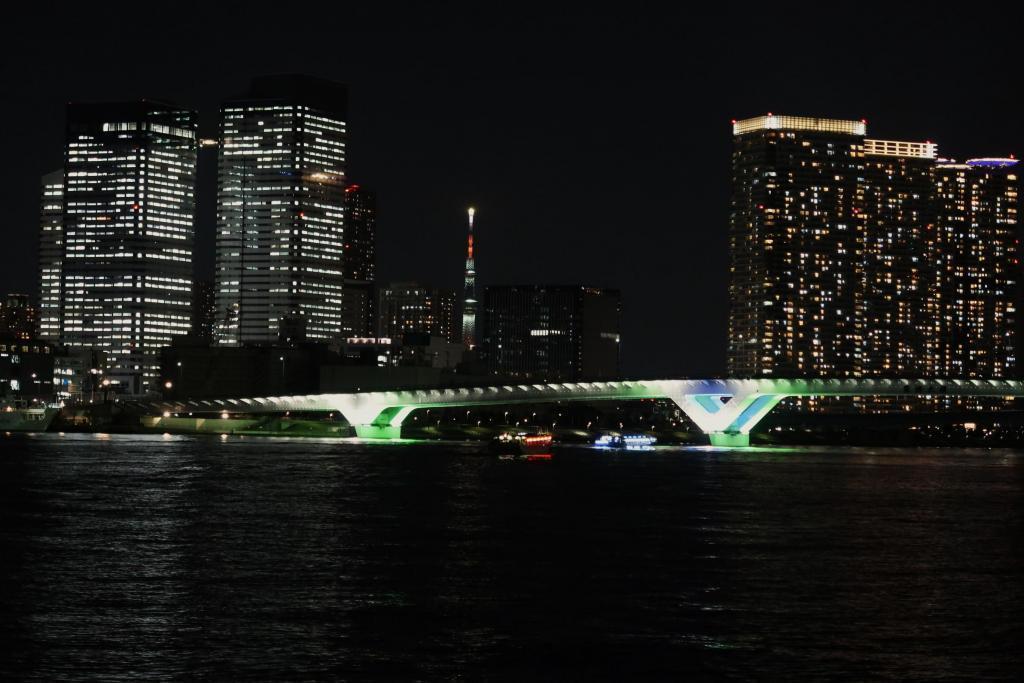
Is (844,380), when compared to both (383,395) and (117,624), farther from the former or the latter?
(117,624)

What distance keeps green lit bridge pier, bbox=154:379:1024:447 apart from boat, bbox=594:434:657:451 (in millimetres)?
4768

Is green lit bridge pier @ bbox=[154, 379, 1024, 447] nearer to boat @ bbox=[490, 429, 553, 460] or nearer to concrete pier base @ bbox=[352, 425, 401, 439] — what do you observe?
concrete pier base @ bbox=[352, 425, 401, 439]

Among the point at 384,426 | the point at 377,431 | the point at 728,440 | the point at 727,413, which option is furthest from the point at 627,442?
the point at 384,426

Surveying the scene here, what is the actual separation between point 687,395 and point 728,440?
1047 centimetres

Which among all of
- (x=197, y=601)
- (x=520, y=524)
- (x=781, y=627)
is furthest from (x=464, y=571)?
(x=520, y=524)

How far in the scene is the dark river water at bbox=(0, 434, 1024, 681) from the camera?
31.3 meters

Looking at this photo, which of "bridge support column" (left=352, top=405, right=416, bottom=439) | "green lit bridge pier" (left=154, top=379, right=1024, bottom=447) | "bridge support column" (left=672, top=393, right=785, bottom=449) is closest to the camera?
"green lit bridge pier" (left=154, top=379, right=1024, bottom=447)

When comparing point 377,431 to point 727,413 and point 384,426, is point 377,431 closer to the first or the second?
point 384,426

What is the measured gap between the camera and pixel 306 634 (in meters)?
33.8

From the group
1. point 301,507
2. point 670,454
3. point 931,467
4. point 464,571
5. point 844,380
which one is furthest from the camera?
point 844,380

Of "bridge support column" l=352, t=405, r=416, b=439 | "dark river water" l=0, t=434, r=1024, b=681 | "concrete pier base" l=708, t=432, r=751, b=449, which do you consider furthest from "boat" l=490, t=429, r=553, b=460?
"dark river water" l=0, t=434, r=1024, b=681

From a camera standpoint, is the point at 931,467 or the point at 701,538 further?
the point at 931,467

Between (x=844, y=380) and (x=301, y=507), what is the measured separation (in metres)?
119

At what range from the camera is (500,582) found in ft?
141
